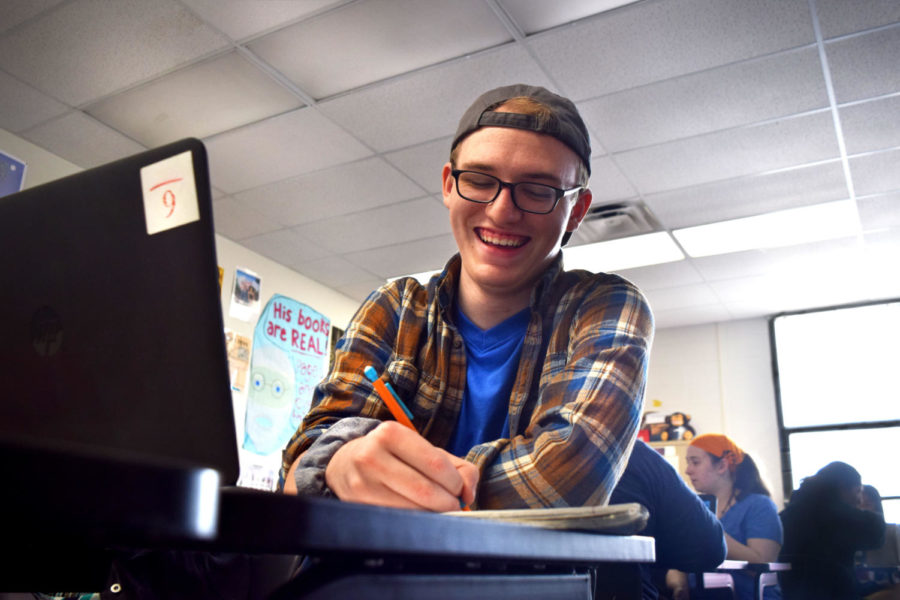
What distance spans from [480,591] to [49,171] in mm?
3852

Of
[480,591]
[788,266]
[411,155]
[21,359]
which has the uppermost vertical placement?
[411,155]

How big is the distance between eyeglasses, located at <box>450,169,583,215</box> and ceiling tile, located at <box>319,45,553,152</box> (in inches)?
74.5

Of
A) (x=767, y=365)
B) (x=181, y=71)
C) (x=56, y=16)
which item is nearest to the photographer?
(x=56, y=16)

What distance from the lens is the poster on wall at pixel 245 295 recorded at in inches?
184

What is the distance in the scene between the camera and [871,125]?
10.7ft

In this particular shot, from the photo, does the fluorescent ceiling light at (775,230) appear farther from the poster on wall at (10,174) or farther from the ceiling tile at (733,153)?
the poster on wall at (10,174)

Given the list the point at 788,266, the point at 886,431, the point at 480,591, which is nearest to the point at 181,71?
the point at 480,591

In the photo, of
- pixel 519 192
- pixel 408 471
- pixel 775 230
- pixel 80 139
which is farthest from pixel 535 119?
pixel 775 230

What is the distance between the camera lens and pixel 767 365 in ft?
19.5

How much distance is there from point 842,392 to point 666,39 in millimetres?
4021

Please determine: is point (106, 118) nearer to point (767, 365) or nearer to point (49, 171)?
point (49, 171)

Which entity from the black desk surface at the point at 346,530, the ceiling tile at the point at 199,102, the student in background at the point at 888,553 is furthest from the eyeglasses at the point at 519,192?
the student in background at the point at 888,553

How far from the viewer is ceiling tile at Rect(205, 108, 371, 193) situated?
133 inches

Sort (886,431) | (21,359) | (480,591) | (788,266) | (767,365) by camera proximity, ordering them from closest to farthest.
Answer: (480,591) < (21,359) < (788,266) < (886,431) < (767,365)
